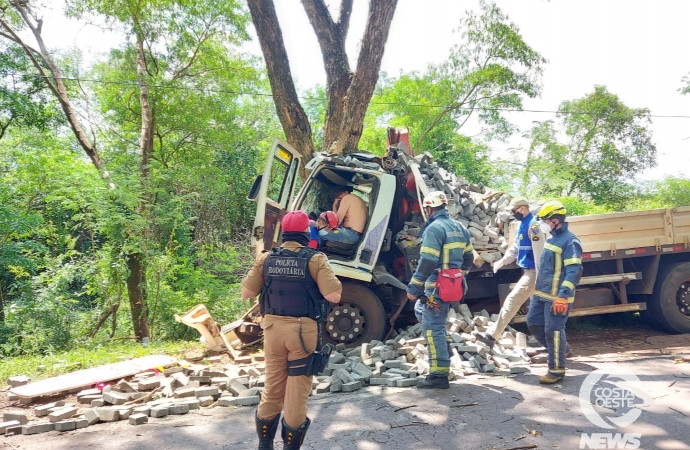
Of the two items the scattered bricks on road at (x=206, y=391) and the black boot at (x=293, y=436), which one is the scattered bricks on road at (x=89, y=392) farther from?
the black boot at (x=293, y=436)

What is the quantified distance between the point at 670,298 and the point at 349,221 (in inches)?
190

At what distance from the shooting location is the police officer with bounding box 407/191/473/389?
15.6 ft

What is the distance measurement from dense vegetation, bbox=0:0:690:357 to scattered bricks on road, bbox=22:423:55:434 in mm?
5231

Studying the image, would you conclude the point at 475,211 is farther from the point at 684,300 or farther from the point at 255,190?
the point at 684,300

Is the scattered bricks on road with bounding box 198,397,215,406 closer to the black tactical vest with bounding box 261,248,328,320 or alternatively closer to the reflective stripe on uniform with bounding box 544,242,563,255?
the black tactical vest with bounding box 261,248,328,320

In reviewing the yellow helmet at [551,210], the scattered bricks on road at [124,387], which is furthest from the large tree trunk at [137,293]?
the yellow helmet at [551,210]

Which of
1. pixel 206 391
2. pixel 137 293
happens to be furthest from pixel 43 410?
pixel 137 293

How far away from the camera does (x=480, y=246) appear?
22.0 feet

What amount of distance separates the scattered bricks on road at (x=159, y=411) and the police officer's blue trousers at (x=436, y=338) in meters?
2.47

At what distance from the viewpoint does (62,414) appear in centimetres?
414

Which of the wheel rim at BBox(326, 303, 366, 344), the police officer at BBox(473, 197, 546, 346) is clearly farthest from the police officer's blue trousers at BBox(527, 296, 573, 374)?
the wheel rim at BBox(326, 303, 366, 344)

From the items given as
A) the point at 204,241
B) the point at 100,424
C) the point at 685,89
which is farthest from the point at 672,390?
the point at 685,89

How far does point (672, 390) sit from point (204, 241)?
1431 centimetres

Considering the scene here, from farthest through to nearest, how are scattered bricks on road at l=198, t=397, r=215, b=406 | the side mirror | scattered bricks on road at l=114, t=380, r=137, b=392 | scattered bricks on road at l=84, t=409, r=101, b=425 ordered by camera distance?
1. the side mirror
2. scattered bricks on road at l=114, t=380, r=137, b=392
3. scattered bricks on road at l=198, t=397, r=215, b=406
4. scattered bricks on road at l=84, t=409, r=101, b=425
